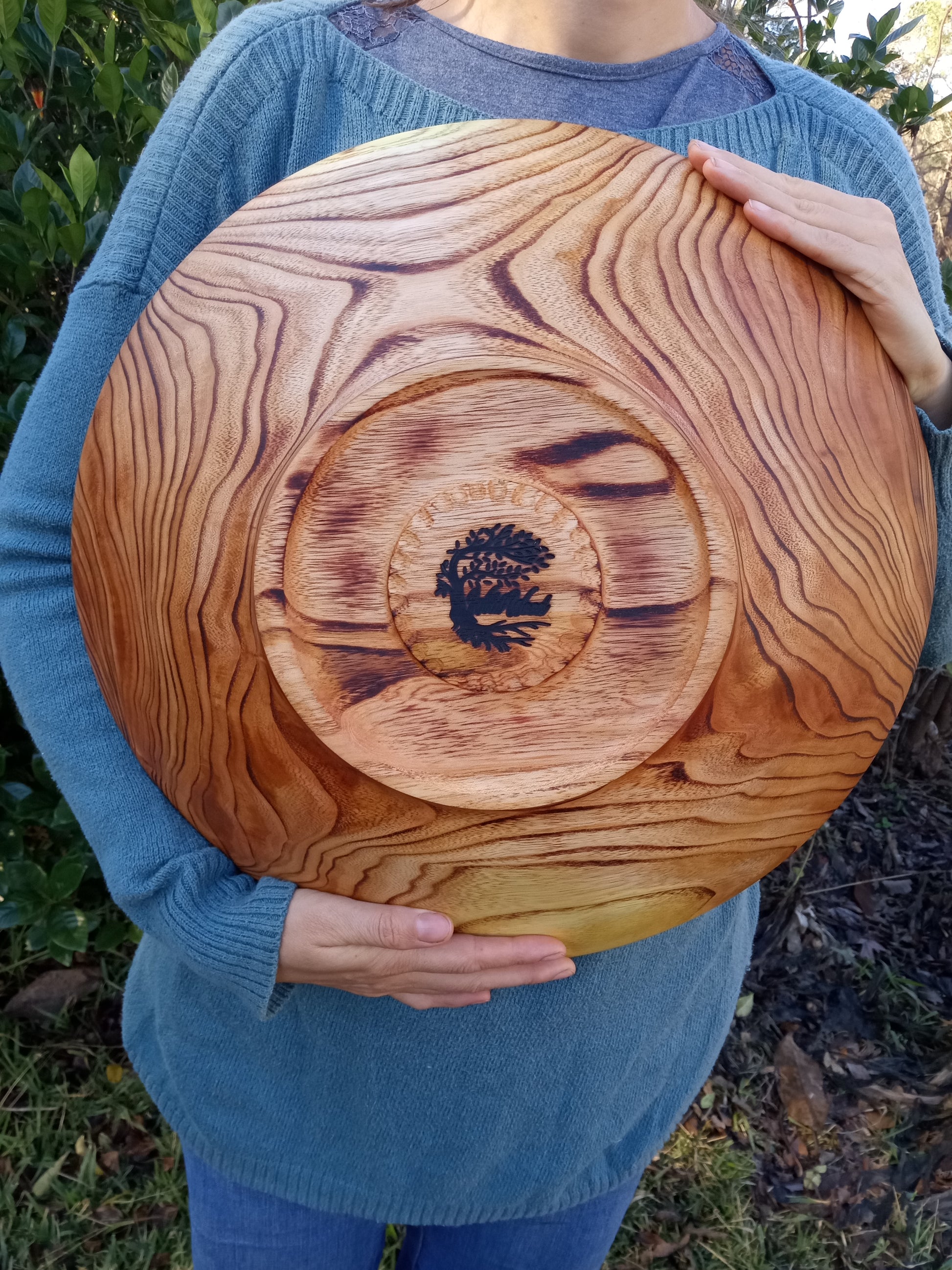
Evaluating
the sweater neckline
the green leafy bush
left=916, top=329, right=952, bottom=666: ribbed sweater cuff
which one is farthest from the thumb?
the green leafy bush

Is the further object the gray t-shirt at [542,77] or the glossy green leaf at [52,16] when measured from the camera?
the glossy green leaf at [52,16]

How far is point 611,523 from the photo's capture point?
33.2 inches

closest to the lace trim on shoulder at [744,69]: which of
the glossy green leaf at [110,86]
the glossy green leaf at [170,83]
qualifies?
the glossy green leaf at [170,83]

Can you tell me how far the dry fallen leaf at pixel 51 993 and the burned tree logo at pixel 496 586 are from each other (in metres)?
2.58

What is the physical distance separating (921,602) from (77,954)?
8.99 feet

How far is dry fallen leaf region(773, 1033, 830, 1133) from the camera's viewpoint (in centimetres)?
290

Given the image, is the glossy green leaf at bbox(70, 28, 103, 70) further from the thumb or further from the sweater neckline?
the thumb

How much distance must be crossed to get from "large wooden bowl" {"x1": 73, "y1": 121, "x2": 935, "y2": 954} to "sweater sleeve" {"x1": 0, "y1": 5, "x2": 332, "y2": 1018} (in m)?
0.22

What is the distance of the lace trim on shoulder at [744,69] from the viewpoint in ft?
3.94

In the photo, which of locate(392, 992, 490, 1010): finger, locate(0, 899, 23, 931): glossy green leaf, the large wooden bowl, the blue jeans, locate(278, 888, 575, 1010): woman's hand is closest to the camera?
the large wooden bowl

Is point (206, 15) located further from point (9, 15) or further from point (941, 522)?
point (941, 522)

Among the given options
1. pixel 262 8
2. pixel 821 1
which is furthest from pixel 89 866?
pixel 821 1

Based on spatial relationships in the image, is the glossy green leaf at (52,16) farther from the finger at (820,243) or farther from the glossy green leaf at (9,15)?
the finger at (820,243)

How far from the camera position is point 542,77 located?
1.12 meters
